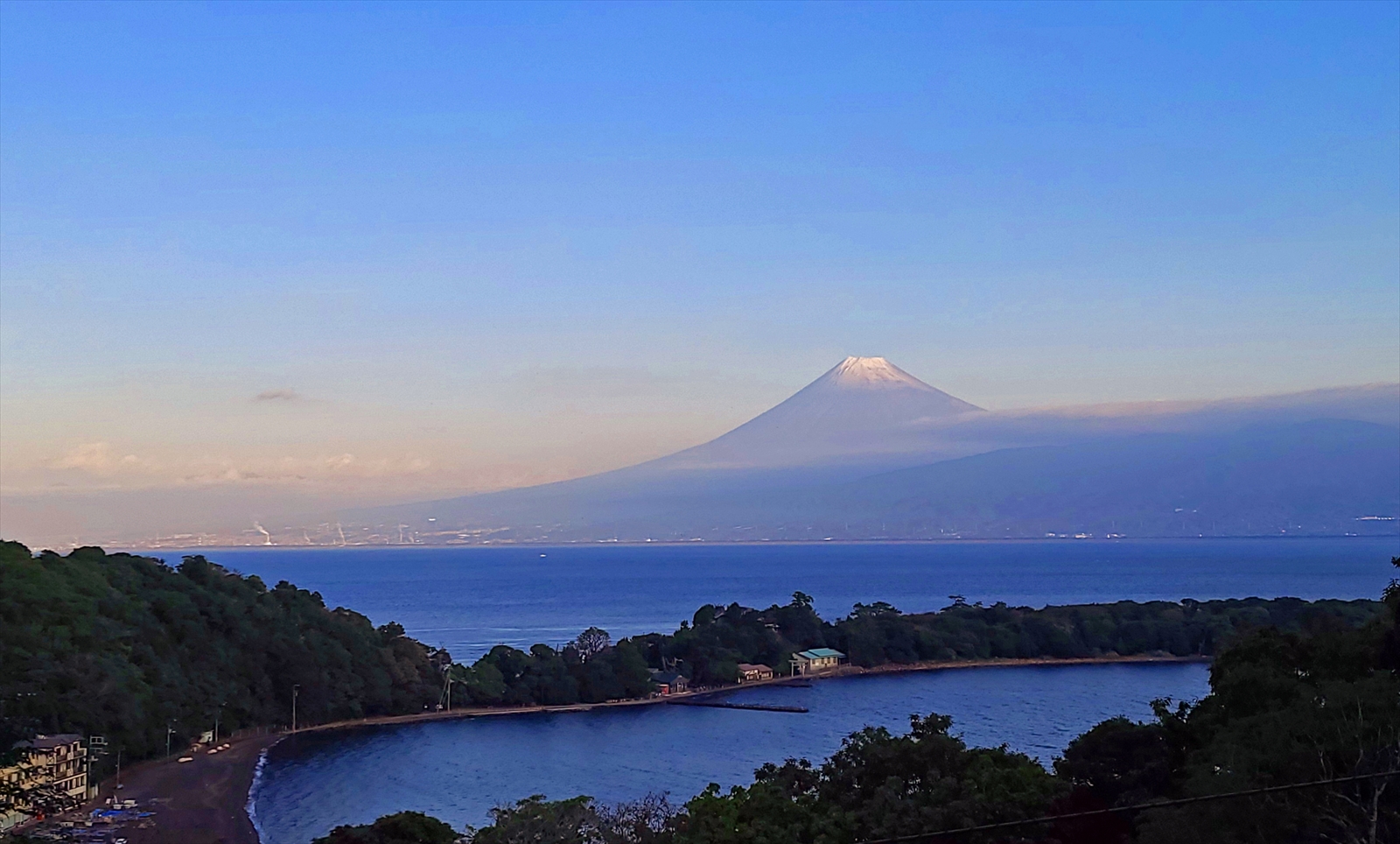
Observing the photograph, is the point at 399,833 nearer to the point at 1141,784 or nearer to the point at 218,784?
the point at 1141,784

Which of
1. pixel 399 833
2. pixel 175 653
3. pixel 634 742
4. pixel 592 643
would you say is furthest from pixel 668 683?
pixel 399 833

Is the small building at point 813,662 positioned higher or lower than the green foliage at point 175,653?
lower

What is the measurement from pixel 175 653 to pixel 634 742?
408 inches

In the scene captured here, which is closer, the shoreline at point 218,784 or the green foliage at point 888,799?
the green foliage at point 888,799

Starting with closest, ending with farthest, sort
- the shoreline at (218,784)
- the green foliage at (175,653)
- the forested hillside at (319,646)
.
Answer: the shoreline at (218,784) < the green foliage at (175,653) < the forested hillside at (319,646)

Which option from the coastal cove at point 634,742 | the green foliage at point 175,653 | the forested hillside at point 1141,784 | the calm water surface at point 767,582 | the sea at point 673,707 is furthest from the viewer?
the calm water surface at point 767,582

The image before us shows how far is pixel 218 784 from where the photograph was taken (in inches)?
819

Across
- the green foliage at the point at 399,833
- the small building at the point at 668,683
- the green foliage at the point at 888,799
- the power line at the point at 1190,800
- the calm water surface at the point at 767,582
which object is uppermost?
the power line at the point at 1190,800

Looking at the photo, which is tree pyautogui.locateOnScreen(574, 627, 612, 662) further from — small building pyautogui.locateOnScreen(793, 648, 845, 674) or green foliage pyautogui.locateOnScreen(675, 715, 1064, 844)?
green foliage pyautogui.locateOnScreen(675, 715, 1064, 844)

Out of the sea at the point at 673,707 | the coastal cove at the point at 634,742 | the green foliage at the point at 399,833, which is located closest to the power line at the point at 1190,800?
the green foliage at the point at 399,833

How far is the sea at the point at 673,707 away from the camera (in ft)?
68.9

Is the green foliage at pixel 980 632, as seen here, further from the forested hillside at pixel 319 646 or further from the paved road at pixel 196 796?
the paved road at pixel 196 796

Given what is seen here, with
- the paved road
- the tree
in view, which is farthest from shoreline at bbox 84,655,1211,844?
the tree

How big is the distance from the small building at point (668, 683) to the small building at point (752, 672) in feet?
8.31
